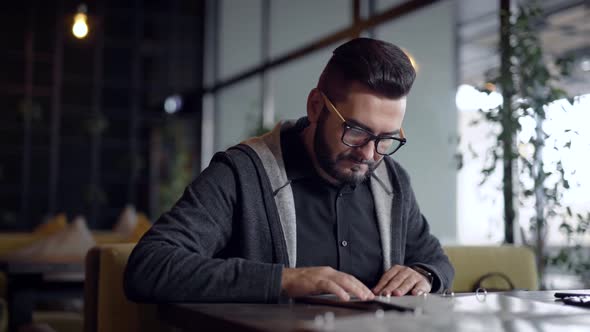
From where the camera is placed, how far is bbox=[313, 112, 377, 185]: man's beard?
1842mm

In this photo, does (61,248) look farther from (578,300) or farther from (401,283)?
(578,300)

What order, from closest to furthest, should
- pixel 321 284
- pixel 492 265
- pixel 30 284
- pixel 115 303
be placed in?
pixel 321 284 < pixel 115 303 < pixel 492 265 < pixel 30 284

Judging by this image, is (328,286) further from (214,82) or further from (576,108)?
(214,82)

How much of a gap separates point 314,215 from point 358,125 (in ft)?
1.10

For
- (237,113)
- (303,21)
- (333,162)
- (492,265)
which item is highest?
(303,21)

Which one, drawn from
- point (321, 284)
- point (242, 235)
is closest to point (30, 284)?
point (242, 235)

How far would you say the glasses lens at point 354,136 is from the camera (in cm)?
175

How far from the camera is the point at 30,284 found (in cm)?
340

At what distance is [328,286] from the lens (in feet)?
4.75

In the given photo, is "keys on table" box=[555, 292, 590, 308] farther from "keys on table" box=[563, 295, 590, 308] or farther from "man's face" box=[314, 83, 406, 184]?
"man's face" box=[314, 83, 406, 184]

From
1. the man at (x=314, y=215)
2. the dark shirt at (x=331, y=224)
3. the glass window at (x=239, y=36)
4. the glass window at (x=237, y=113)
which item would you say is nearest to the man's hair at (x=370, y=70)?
the man at (x=314, y=215)

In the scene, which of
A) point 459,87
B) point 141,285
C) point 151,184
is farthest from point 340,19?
point 141,285

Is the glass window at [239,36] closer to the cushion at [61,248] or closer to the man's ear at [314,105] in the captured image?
the cushion at [61,248]

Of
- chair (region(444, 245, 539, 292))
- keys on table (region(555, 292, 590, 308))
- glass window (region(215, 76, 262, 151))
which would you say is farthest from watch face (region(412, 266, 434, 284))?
glass window (region(215, 76, 262, 151))
